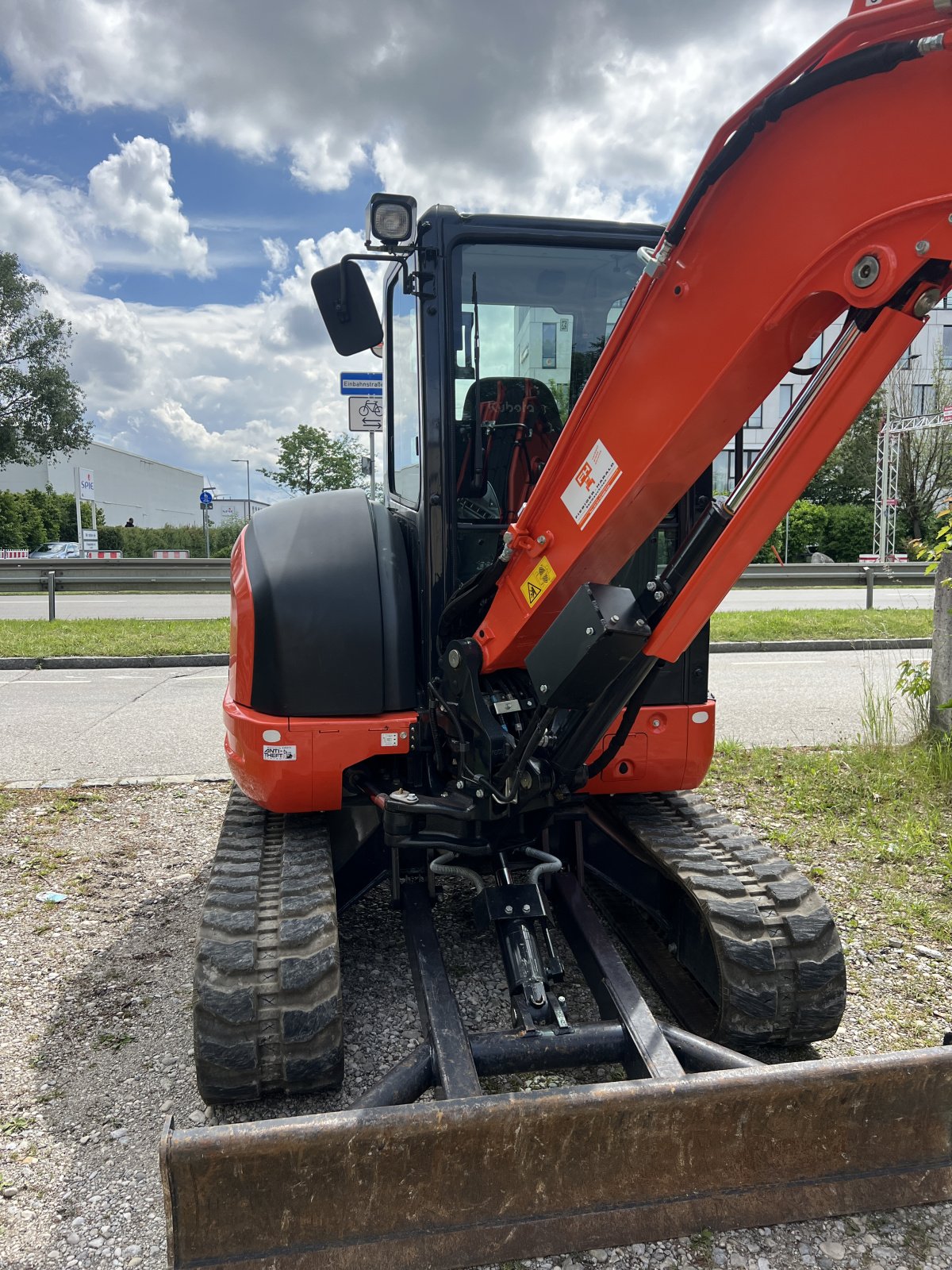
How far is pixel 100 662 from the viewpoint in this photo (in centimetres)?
1047

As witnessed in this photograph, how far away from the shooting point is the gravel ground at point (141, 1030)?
2244 millimetres

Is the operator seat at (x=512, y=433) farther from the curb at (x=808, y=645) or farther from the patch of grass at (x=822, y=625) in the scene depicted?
the patch of grass at (x=822, y=625)

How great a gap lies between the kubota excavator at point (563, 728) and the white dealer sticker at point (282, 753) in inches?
0.6

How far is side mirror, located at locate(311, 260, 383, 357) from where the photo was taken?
2.95m

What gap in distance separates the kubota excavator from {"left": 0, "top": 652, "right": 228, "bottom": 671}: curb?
23.6ft

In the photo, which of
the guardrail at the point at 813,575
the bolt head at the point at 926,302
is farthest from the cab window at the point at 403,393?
the guardrail at the point at 813,575

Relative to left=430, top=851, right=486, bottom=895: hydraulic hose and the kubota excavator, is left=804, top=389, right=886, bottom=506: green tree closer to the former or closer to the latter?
the kubota excavator

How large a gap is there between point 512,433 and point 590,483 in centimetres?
77

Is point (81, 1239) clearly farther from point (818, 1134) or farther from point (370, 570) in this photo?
point (370, 570)

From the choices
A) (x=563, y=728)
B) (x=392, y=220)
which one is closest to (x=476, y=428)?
(x=392, y=220)

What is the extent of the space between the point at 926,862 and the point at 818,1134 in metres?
2.81

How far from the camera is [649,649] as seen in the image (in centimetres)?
246

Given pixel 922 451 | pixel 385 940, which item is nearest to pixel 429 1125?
pixel 385 940

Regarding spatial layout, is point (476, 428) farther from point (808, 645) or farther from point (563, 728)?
point (808, 645)
